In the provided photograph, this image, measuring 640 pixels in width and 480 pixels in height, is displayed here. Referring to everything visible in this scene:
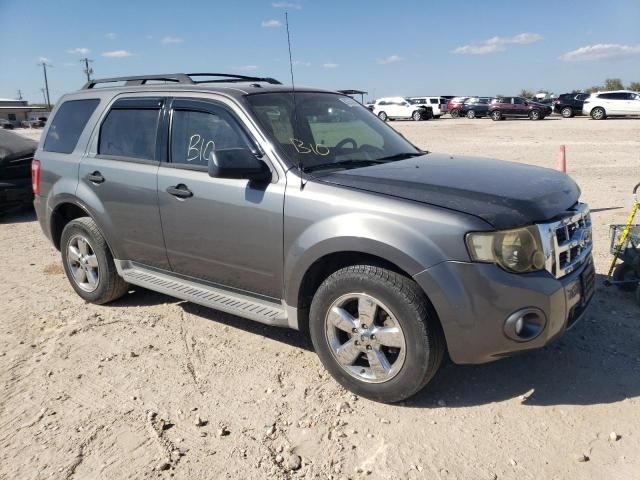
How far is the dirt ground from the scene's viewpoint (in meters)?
2.80

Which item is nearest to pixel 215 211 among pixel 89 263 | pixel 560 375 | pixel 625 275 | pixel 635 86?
pixel 89 263

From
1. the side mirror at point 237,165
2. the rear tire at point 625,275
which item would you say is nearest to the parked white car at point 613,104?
the rear tire at point 625,275

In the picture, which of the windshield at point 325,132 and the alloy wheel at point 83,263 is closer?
the windshield at point 325,132

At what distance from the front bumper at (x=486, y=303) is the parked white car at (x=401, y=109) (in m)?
39.3

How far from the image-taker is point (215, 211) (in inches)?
149

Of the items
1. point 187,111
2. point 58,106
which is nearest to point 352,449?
point 187,111

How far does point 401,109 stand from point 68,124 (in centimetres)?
3870

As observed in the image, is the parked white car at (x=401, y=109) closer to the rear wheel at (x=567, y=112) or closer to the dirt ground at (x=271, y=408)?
the rear wheel at (x=567, y=112)

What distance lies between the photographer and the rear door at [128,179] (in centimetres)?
429

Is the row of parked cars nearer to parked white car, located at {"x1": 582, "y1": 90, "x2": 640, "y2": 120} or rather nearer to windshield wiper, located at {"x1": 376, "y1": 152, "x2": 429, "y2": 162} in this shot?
parked white car, located at {"x1": 582, "y1": 90, "x2": 640, "y2": 120}

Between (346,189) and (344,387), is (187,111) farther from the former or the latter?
(344,387)

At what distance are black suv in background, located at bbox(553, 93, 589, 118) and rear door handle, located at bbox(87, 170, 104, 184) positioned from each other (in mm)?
38253

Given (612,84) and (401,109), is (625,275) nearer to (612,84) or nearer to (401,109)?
(401,109)

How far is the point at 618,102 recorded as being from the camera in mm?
32938
